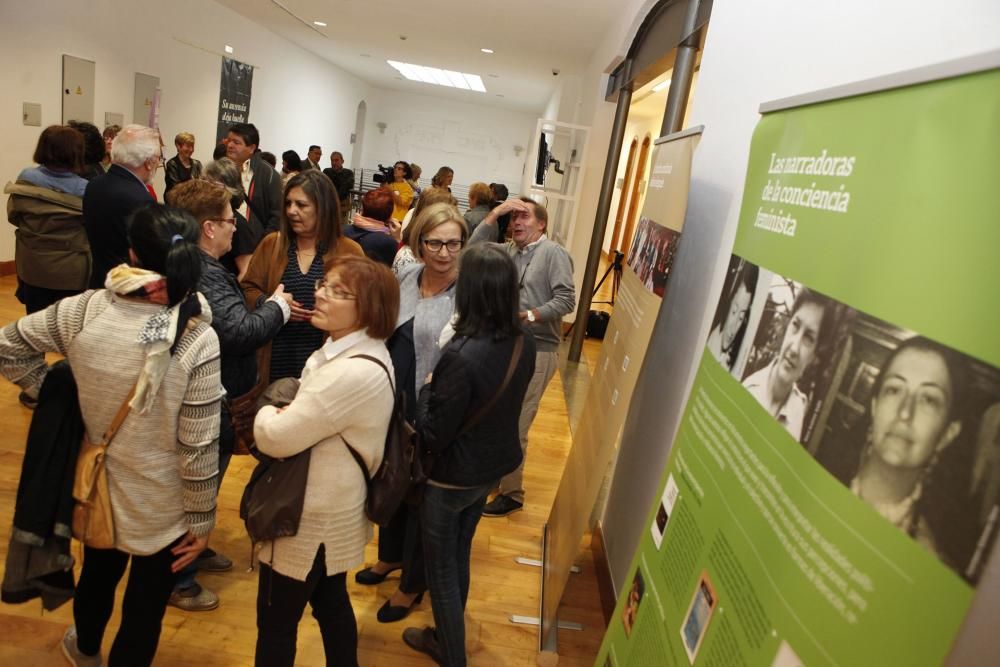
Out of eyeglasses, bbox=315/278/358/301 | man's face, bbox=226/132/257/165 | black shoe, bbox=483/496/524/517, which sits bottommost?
black shoe, bbox=483/496/524/517

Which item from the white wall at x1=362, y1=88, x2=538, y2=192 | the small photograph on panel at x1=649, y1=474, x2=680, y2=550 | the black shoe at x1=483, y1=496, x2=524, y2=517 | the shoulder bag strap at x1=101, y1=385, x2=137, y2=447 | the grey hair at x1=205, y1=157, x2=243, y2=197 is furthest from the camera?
the white wall at x1=362, y1=88, x2=538, y2=192

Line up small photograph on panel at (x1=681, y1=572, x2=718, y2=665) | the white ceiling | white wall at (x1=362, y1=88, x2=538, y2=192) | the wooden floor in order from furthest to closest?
white wall at (x1=362, y1=88, x2=538, y2=192), the white ceiling, the wooden floor, small photograph on panel at (x1=681, y1=572, x2=718, y2=665)

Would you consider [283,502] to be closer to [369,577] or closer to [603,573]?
[369,577]

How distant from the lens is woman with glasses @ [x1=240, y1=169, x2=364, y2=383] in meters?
2.46

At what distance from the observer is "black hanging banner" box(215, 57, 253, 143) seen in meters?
10.0

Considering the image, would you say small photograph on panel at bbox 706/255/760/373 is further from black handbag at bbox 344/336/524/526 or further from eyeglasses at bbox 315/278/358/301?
eyeglasses at bbox 315/278/358/301

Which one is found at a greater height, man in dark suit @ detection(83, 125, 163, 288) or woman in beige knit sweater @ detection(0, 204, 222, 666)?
man in dark suit @ detection(83, 125, 163, 288)

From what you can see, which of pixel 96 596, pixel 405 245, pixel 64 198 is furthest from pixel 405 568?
pixel 64 198

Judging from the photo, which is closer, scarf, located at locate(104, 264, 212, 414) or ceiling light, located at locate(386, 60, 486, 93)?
scarf, located at locate(104, 264, 212, 414)

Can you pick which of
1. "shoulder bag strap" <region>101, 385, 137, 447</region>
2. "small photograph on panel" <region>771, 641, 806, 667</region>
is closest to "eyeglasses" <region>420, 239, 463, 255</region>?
"shoulder bag strap" <region>101, 385, 137, 447</region>

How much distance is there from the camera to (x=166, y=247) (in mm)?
1524

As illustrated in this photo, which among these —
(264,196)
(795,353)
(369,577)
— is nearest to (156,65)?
(264,196)

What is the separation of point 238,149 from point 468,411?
3.37 m

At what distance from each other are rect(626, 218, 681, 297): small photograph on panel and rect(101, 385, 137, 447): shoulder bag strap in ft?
5.00
